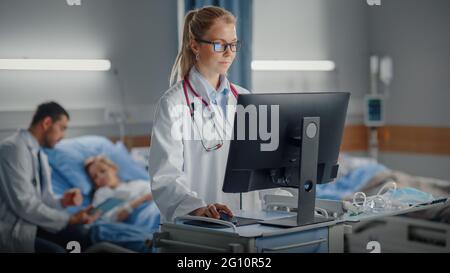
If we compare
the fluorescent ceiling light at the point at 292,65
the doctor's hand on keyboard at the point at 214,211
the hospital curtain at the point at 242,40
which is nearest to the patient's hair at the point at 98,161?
the hospital curtain at the point at 242,40

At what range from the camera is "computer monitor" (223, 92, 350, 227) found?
6.18ft

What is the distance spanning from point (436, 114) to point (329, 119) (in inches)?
110

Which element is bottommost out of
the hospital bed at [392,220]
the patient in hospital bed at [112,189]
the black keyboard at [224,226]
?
the hospital bed at [392,220]

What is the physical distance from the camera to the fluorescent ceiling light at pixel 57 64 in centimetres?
367

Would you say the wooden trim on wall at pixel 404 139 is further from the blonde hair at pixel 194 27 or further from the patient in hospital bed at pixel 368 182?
the blonde hair at pixel 194 27

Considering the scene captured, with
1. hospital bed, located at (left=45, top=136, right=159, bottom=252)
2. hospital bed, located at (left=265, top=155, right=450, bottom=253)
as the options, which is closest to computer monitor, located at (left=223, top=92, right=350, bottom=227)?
hospital bed, located at (left=265, top=155, right=450, bottom=253)

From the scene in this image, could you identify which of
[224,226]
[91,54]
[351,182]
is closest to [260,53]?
[351,182]

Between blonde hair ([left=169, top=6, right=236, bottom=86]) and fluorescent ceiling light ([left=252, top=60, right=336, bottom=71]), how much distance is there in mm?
2057

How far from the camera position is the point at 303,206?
78.4 inches

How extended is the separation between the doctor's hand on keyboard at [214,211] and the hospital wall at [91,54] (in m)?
1.89

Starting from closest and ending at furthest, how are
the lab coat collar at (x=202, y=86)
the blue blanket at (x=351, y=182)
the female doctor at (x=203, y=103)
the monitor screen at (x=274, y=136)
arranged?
the monitor screen at (x=274, y=136), the female doctor at (x=203, y=103), the lab coat collar at (x=202, y=86), the blue blanket at (x=351, y=182)
